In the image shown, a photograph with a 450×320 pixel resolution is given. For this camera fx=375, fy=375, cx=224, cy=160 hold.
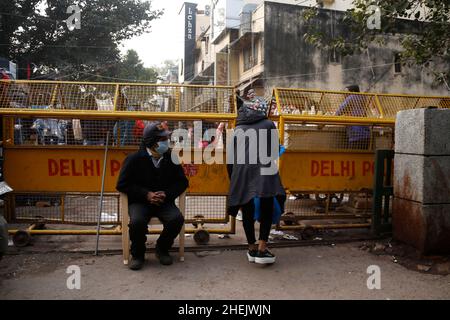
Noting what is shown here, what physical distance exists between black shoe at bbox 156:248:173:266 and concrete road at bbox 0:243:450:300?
5cm

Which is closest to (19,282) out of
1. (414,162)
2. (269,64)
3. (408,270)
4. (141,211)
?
(141,211)

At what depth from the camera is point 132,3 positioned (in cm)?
2005

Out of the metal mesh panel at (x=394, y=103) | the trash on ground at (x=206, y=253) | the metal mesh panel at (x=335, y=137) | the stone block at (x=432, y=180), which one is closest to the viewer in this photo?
the stone block at (x=432, y=180)

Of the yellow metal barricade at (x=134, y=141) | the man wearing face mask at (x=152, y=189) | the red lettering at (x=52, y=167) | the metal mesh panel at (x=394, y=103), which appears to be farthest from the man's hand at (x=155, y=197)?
the metal mesh panel at (x=394, y=103)

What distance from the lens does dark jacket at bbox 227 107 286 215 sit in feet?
12.7

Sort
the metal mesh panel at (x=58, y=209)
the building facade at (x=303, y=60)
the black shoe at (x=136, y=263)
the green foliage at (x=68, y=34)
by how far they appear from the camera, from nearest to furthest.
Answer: the black shoe at (x=136, y=263) → the metal mesh panel at (x=58, y=209) → the green foliage at (x=68, y=34) → the building facade at (x=303, y=60)

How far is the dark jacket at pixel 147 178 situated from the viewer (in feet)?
12.8

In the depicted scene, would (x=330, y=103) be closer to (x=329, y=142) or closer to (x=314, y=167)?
(x=329, y=142)

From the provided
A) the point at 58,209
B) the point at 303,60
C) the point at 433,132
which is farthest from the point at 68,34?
the point at 433,132

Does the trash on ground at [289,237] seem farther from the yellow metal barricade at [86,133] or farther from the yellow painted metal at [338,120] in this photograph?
the yellow painted metal at [338,120]

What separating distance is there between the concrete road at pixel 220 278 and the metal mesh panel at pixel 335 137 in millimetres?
1449

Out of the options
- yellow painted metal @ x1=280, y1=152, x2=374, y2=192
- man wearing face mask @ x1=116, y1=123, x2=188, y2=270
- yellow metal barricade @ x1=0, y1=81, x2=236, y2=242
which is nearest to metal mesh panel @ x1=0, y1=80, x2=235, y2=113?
yellow metal barricade @ x1=0, y1=81, x2=236, y2=242

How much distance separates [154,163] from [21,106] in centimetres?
190
